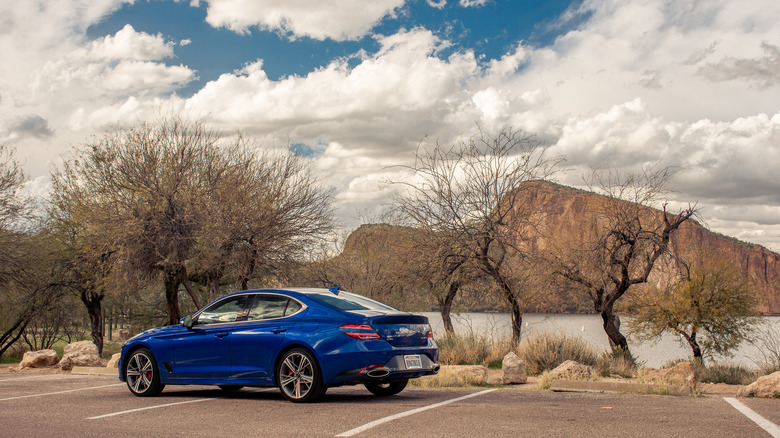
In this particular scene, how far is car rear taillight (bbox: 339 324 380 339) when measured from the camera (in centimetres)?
879

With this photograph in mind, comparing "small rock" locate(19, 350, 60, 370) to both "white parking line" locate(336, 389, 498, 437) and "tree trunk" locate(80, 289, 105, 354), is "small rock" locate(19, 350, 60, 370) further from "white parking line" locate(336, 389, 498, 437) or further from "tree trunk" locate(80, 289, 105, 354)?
"tree trunk" locate(80, 289, 105, 354)

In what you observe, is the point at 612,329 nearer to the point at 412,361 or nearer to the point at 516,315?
the point at 516,315

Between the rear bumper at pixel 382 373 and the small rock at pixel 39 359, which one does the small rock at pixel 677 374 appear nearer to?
the rear bumper at pixel 382 373

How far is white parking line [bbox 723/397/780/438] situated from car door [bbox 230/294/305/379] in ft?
18.5

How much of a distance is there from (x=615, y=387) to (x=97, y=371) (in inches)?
445

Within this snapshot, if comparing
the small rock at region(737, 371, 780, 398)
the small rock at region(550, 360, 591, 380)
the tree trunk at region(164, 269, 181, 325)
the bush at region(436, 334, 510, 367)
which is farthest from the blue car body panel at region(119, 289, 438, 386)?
the tree trunk at region(164, 269, 181, 325)

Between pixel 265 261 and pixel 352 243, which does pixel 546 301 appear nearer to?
pixel 265 261

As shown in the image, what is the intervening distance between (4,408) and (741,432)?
358 inches

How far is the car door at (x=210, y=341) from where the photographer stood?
383 inches

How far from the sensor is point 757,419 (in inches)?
302

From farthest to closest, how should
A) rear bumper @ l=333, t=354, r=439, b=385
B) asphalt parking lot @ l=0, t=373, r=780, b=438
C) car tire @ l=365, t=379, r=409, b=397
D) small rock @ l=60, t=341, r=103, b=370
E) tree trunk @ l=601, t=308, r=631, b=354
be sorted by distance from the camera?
tree trunk @ l=601, t=308, r=631, b=354 < small rock @ l=60, t=341, r=103, b=370 < car tire @ l=365, t=379, r=409, b=397 < rear bumper @ l=333, t=354, r=439, b=385 < asphalt parking lot @ l=0, t=373, r=780, b=438

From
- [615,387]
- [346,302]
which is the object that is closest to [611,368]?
[615,387]

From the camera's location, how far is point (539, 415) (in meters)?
7.96

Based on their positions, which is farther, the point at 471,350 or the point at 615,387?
the point at 471,350
